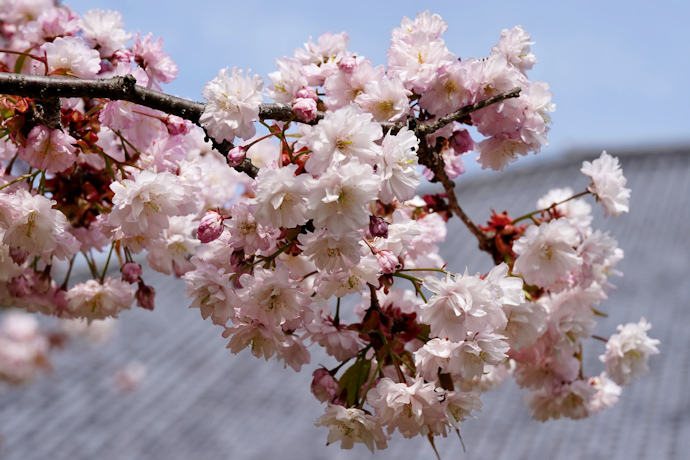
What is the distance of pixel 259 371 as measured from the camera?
25.6ft

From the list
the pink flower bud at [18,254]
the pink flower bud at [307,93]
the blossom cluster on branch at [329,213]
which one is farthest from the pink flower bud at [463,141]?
the pink flower bud at [18,254]

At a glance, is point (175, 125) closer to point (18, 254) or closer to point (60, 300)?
point (18, 254)

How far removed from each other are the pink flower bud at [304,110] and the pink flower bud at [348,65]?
4.5 inches

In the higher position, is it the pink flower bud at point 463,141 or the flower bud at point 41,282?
the flower bud at point 41,282

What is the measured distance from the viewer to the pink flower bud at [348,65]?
1.10 m

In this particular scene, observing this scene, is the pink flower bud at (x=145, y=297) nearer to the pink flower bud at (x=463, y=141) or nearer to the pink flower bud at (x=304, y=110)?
the pink flower bud at (x=304, y=110)

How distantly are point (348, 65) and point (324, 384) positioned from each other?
0.49 meters

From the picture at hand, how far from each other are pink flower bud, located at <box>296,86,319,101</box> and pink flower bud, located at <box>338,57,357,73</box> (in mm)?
57

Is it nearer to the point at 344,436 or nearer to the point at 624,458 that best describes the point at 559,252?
the point at 344,436

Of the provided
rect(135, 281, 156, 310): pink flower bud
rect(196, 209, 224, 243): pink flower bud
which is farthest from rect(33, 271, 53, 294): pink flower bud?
rect(196, 209, 224, 243): pink flower bud

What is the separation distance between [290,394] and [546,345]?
6.04m

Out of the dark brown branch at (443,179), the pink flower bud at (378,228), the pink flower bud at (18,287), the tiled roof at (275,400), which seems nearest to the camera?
the pink flower bud at (378,228)

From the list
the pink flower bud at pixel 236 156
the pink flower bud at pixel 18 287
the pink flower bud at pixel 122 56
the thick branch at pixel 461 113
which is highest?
the pink flower bud at pixel 122 56

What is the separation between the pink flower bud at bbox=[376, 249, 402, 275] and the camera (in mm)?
951
